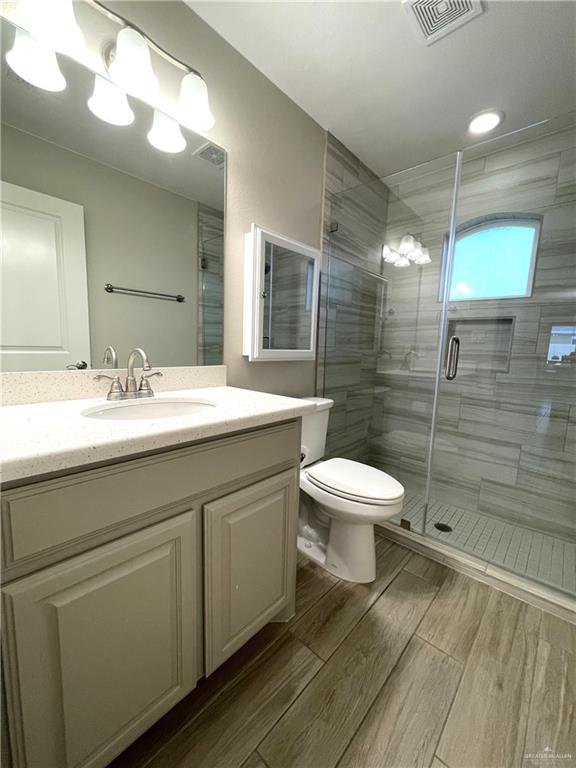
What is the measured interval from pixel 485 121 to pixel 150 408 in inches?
92.0

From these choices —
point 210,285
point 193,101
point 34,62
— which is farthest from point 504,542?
point 34,62

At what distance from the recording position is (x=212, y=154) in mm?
1292

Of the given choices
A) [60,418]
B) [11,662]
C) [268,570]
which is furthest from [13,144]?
[268,570]

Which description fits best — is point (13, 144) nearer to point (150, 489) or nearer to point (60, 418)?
point (60, 418)

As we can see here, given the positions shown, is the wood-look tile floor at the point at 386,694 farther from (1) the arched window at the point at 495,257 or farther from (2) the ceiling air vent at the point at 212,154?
(2) the ceiling air vent at the point at 212,154

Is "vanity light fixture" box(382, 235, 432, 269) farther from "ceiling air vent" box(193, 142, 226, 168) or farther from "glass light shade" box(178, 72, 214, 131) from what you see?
"glass light shade" box(178, 72, 214, 131)

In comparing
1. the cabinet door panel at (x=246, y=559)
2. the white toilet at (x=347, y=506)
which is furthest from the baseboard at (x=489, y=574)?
the cabinet door panel at (x=246, y=559)

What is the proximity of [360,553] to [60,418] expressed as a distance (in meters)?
1.32

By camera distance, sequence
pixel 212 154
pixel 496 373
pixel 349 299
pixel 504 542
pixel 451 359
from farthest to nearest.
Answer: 1. pixel 349 299
2. pixel 496 373
3. pixel 451 359
4. pixel 504 542
5. pixel 212 154

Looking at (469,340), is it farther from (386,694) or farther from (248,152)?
(386,694)

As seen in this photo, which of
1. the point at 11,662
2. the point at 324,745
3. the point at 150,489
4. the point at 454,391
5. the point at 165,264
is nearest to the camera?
the point at 11,662

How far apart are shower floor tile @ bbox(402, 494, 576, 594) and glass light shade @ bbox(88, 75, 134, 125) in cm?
230

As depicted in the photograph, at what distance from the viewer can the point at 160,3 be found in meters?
1.09

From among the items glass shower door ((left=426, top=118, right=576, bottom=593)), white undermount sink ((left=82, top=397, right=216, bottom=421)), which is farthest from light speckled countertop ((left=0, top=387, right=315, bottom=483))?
glass shower door ((left=426, top=118, right=576, bottom=593))
